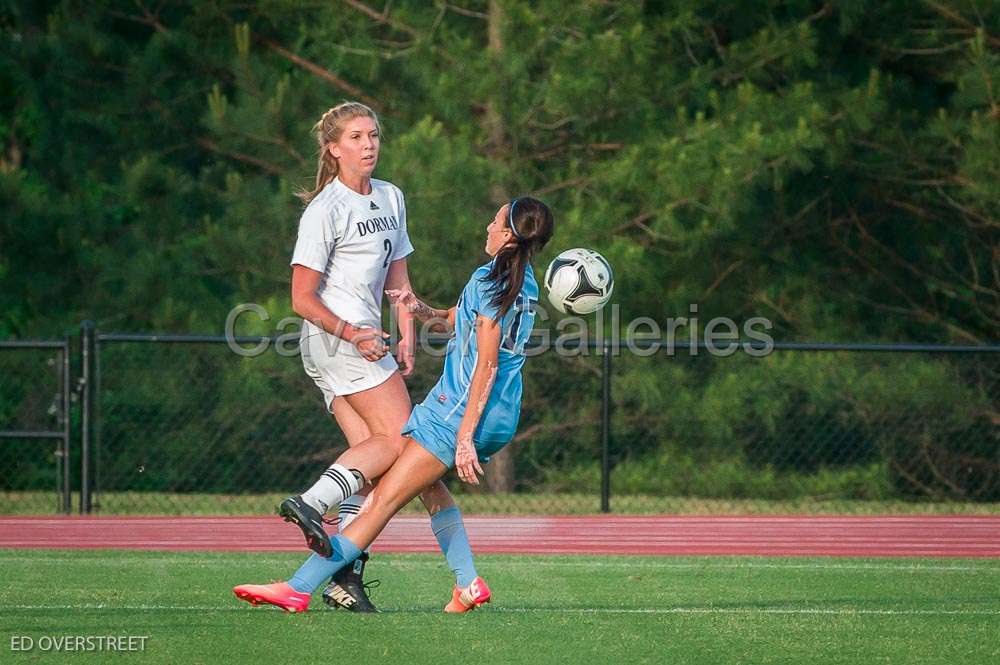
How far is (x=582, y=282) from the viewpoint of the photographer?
772cm

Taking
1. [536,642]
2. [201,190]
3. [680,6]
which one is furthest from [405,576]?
[201,190]

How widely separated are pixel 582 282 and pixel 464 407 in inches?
56.0

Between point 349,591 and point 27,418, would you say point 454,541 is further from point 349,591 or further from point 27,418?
point 27,418

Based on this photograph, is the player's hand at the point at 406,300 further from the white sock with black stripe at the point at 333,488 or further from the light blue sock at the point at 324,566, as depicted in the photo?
the light blue sock at the point at 324,566

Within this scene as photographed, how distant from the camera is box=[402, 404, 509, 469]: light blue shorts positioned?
654 cm

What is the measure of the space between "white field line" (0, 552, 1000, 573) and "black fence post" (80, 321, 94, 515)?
13.5 ft

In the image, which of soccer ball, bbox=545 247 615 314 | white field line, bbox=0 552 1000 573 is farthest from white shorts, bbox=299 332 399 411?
white field line, bbox=0 552 1000 573

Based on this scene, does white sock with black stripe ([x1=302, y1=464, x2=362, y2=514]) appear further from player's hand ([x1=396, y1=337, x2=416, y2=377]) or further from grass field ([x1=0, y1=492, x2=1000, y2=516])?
grass field ([x1=0, y1=492, x2=1000, y2=516])

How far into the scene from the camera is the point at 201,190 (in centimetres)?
1988

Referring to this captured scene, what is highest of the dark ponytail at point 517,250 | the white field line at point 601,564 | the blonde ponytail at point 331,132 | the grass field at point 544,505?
the blonde ponytail at point 331,132

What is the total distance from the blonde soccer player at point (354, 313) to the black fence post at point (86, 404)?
7.47 meters

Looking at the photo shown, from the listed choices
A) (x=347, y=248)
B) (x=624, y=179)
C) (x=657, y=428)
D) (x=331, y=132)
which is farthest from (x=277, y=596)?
(x=657, y=428)

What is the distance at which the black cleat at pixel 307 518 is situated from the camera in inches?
249

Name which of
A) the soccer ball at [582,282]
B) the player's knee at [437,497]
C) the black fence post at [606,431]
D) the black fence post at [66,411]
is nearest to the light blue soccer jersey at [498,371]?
the player's knee at [437,497]
